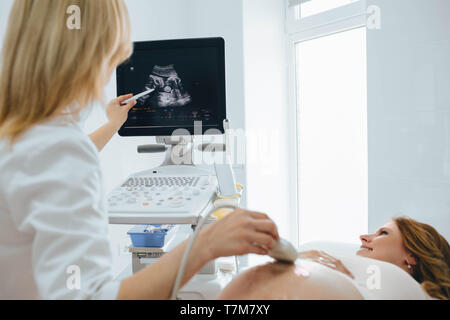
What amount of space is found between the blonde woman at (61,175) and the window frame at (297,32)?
1.83m

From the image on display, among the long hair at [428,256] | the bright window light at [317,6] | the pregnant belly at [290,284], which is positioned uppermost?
the bright window light at [317,6]

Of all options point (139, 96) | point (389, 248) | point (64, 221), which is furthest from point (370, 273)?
point (139, 96)

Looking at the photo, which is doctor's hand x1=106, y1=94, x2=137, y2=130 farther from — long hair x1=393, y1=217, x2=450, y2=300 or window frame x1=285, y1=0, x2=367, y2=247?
window frame x1=285, y1=0, x2=367, y2=247

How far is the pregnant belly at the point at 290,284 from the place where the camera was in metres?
0.70

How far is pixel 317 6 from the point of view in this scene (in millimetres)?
2445

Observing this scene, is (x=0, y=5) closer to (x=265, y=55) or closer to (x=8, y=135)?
(x=8, y=135)

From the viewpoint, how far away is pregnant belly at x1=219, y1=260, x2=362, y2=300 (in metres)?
0.70

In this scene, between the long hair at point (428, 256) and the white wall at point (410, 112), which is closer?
the long hair at point (428, 256)

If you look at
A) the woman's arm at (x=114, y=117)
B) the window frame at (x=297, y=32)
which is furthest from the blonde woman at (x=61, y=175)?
the window frame at (x=297, y=32)

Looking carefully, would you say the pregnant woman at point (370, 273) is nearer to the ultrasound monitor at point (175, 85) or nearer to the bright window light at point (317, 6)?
the ultrasound monitor at point (175, 85)

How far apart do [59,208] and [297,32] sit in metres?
2.32

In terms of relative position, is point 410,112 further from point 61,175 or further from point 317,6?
point 61,175

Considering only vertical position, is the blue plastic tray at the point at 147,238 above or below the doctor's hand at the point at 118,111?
below

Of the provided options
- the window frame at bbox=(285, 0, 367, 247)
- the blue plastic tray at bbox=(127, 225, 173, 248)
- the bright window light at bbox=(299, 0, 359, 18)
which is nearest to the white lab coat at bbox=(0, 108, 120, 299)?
the blue plastic tray at bbox=(127, 225, 173, 248)
